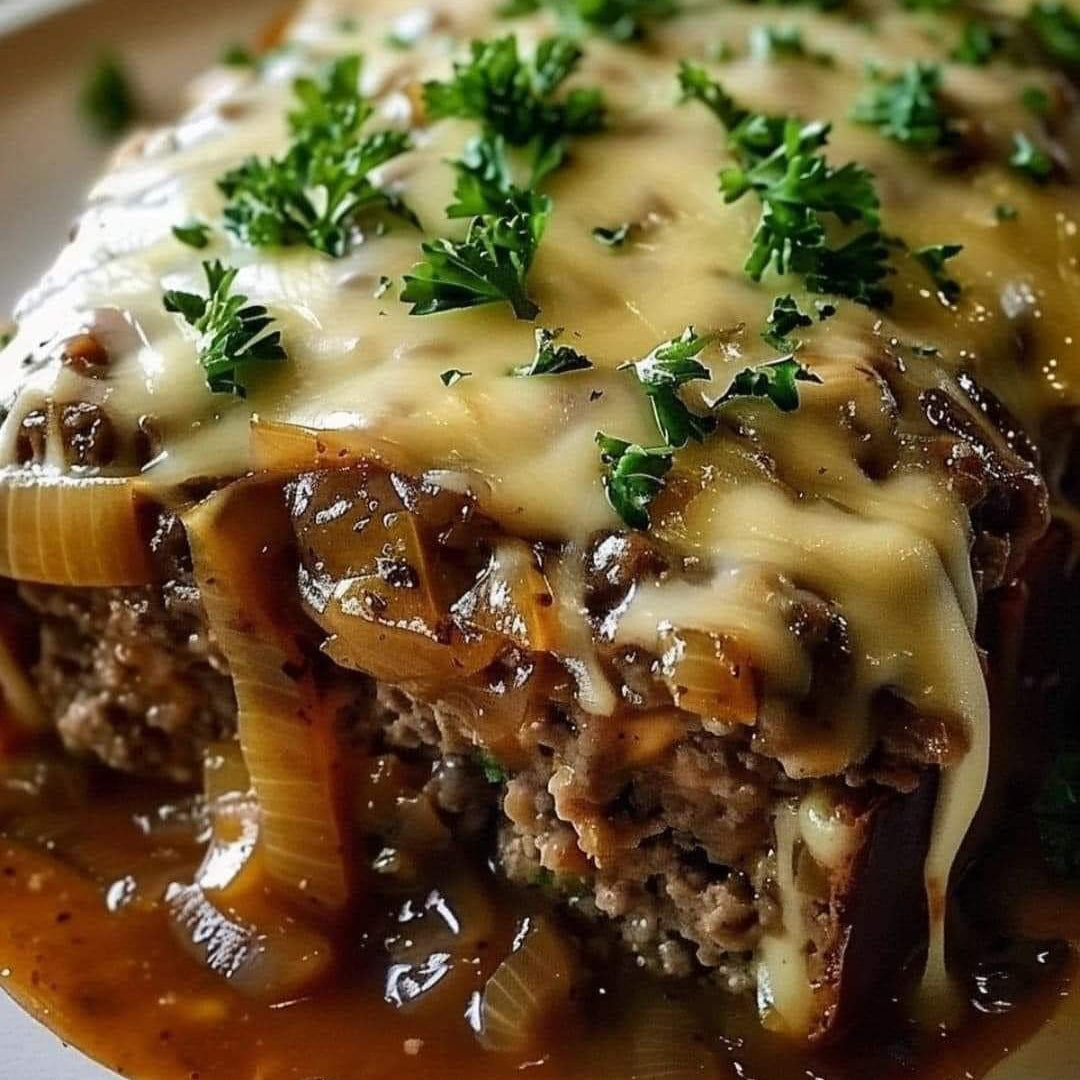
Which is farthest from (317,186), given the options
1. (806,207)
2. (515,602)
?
(515,602)

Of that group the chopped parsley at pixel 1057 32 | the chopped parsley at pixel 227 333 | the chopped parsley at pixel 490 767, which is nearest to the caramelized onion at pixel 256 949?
the chopped parsley at pixel 490 767

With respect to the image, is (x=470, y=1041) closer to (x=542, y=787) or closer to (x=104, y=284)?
(x=542, y=787)

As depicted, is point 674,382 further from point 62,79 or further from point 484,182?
point 62,79

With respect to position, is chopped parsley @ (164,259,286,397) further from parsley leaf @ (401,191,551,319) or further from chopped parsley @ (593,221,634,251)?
chopped parsley @ (593,221,634,251)

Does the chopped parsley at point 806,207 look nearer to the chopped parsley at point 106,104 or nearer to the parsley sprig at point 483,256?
the parsley sprig at point 483,256

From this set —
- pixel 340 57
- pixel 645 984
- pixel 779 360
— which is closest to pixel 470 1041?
pixel 645 984

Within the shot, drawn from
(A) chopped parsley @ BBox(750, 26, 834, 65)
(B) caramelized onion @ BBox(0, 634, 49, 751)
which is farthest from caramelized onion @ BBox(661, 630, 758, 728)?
(A) chopped parsley @ BBox(750, 26, 834, 65)
